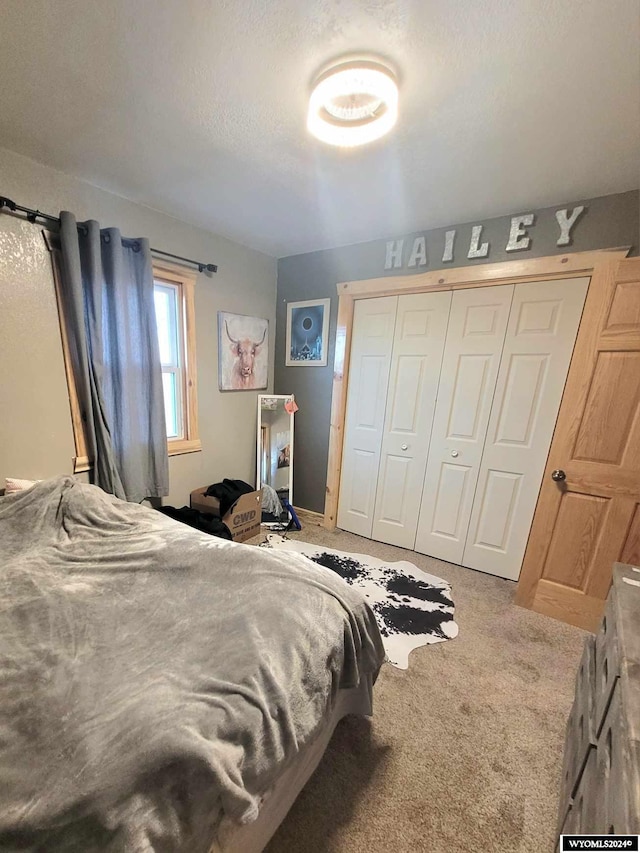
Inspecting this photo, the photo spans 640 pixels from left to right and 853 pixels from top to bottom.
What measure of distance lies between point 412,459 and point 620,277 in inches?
64.8

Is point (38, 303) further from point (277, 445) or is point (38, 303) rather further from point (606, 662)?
point (606, 662)

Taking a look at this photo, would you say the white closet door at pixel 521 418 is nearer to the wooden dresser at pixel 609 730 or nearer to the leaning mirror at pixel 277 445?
the wooden dresser at pixel 609 730

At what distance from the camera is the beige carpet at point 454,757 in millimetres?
1037

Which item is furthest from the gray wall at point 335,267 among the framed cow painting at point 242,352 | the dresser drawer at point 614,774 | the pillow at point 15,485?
the dresser drawer at point 614,774

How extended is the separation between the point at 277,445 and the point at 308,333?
3.68ft

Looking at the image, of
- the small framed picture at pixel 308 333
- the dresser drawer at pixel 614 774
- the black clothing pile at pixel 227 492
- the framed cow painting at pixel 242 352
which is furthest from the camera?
the small framed picture at pixel 308 333

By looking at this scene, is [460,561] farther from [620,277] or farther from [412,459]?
[620,277]

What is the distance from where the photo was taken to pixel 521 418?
2.23 meters

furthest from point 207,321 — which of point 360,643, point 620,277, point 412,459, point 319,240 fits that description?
point 620,277

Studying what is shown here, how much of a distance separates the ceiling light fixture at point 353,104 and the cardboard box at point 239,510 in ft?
7.63

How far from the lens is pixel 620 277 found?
68.4 inches

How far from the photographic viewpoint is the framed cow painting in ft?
9.26

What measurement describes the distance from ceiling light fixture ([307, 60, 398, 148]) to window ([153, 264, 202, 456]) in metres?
1.51

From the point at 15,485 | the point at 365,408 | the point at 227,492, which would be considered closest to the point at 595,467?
the point at 365,408
